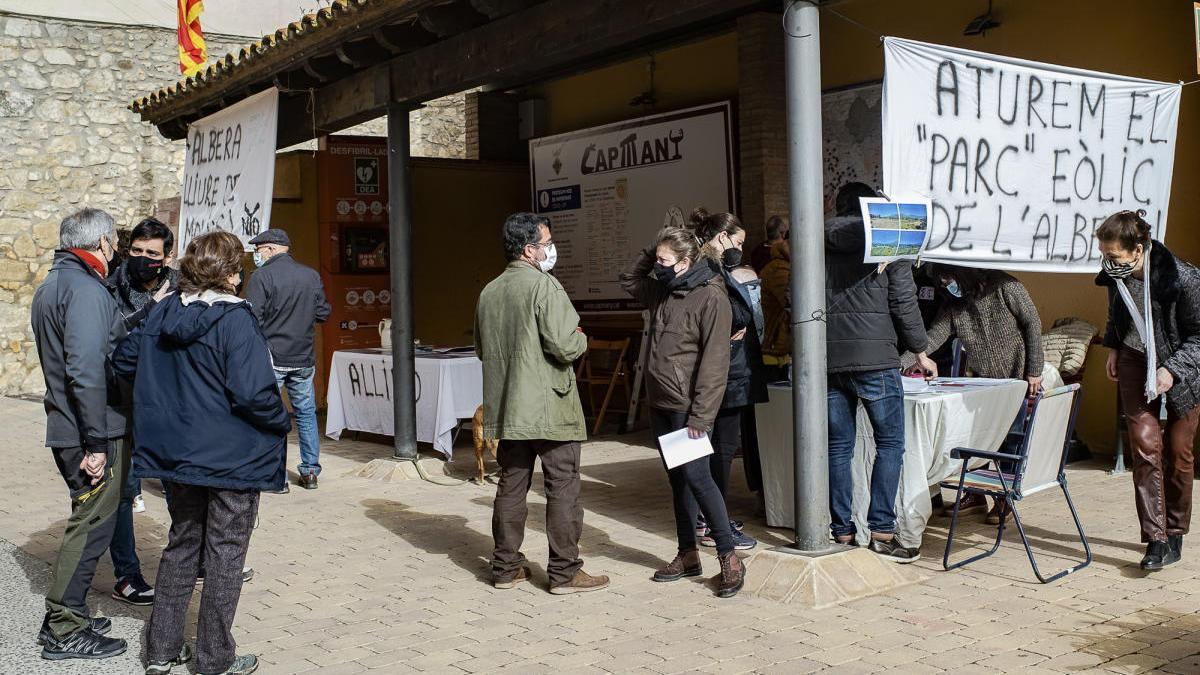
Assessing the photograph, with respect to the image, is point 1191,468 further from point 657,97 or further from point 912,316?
point 657,97

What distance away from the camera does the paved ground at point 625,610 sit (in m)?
4.65

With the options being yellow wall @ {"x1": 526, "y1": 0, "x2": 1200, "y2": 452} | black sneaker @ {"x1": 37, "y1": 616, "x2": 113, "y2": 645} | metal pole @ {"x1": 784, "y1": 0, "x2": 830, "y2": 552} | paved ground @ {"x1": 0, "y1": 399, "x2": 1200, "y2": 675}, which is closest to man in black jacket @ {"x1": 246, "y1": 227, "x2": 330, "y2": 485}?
paved ground @ {"x1": 0, "y1": 399, "x2": 1200, "y2": 675}

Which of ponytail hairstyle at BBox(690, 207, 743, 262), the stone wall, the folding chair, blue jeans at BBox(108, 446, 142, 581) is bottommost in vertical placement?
blue jeans at BBox(108, 446, 142, 581)

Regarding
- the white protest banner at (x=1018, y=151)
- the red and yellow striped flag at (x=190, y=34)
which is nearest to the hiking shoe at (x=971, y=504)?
the white protest banner at (x=1018, y=151)

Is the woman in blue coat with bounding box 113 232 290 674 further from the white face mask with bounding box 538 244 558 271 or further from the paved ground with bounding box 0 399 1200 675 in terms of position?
the white face mask with bounding box 538 244 558 271

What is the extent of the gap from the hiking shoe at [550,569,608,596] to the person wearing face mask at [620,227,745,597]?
0.99ft

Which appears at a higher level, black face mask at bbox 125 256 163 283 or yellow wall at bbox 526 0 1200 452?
yellow wall at bbox 526 0 1200 452

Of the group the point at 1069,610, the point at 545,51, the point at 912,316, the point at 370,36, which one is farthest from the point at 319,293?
the point at 1069,610

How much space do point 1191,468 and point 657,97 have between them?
7.46m

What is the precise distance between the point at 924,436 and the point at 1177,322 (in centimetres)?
130

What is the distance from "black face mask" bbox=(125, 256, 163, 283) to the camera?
19.3 ft

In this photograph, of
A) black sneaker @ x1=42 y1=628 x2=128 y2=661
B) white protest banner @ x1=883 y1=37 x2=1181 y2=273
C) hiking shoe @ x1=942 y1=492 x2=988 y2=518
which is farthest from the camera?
hiking shoe @ x1=942 y1=492 x2=988 y2=518

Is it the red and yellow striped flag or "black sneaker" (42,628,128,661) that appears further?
the red and yellow striped flag

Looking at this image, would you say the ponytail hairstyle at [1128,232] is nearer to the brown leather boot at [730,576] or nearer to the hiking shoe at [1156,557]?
the hiking shoe at [1156,557]
